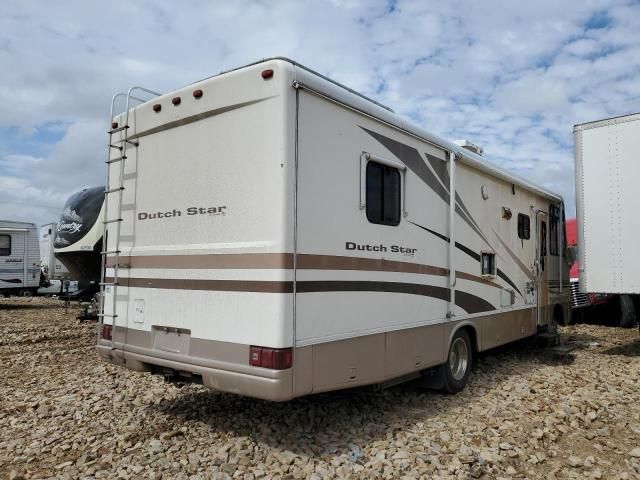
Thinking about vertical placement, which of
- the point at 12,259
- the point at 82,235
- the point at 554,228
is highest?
the point at 554,228

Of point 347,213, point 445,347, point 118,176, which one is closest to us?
point 347,213

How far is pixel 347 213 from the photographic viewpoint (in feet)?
14.7

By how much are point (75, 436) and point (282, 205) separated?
9.39 ft

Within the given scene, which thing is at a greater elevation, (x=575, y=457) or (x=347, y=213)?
(x=347, y=213)

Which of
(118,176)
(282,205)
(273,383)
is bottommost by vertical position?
(273,383)

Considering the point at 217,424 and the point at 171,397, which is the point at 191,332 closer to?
the point at 217,424

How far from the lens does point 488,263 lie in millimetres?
6863

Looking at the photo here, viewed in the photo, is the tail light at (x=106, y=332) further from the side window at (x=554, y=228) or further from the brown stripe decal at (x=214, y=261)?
the side window at (x=554, y=228)

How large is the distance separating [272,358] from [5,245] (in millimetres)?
16600

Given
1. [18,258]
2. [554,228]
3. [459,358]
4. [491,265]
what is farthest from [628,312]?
[18,258]

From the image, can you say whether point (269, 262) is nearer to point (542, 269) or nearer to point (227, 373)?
point (227, 373)

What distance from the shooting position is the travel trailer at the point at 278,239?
3996mm

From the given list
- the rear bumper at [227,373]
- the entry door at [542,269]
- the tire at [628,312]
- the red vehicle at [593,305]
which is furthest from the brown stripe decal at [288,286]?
the red vehicle at [593,305]

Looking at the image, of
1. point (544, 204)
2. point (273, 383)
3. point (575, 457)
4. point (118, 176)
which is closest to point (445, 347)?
point (575, 457)
